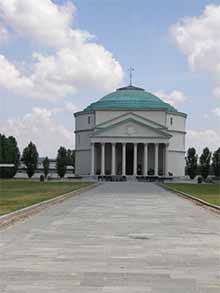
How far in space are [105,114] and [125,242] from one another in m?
89.6

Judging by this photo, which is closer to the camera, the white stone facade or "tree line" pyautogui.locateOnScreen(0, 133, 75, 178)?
"tree line" pyautogui.locateOnScreen(0, 133, 75, 178)

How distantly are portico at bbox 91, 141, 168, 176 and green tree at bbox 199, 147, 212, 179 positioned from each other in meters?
8.61

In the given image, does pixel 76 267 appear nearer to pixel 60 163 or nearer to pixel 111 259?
pixel 111 259

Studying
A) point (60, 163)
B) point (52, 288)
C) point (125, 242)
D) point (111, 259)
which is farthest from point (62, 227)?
point (60, 163)

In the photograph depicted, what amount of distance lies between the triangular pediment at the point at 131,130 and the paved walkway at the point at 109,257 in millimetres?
75587

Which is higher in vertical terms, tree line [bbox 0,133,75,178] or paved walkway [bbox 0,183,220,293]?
tree line [bbox 0,133,75,178]

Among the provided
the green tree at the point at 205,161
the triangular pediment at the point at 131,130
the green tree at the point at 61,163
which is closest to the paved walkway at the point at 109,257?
the triangular pediment at the point at 131,130

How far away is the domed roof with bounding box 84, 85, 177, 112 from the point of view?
101m

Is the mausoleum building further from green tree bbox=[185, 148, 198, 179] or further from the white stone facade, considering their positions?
green tree bbox=[185, 148, 198, 179]

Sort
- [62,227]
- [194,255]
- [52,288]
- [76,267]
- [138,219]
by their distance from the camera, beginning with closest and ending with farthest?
[52,288] → [76,267] → [194,255] → [62,227] → [138,219]

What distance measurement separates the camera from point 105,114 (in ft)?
331

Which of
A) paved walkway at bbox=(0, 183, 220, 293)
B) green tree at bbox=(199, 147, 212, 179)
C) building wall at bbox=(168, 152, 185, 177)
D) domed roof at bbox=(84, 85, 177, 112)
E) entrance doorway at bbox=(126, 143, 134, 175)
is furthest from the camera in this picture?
building wall at bbox=(168, 152, 185, 177)

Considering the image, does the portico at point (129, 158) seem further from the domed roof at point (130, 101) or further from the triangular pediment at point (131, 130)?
the domed roof at point (130, 101)

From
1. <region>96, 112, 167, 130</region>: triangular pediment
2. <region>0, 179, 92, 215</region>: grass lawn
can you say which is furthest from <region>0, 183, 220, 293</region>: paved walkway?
<region>96, 112, 167, 130</region>: triangular pediment
